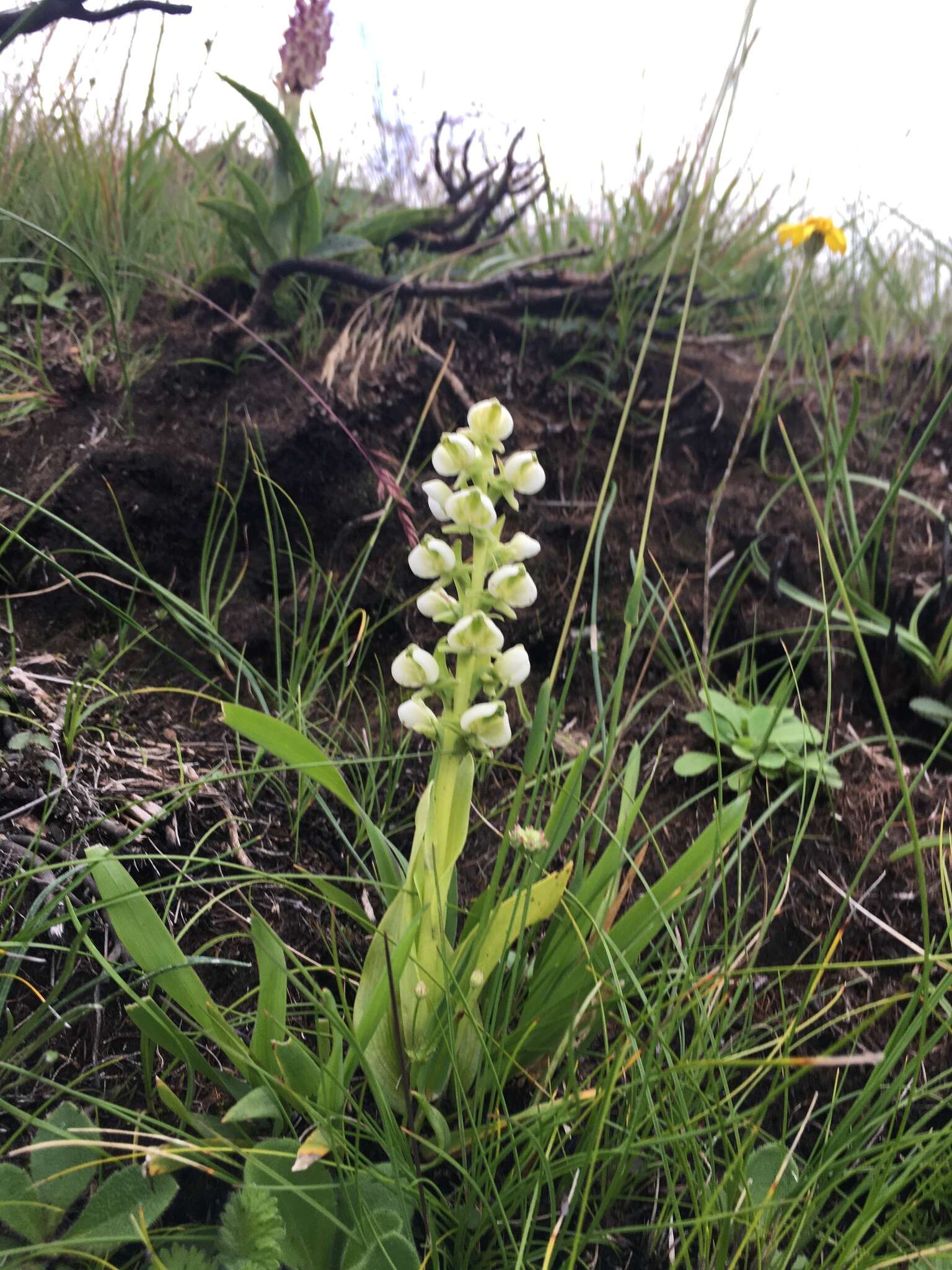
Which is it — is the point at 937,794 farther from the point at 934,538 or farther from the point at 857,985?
the point at 934,538

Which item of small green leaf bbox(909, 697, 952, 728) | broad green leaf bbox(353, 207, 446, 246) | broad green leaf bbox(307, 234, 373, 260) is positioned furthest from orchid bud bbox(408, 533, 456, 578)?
broad green leaf bbox(353, 207, 446, 246)

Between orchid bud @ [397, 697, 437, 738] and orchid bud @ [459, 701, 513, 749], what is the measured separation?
0.12 feet

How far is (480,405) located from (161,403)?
40.7 inches

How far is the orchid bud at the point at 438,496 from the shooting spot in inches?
33.7

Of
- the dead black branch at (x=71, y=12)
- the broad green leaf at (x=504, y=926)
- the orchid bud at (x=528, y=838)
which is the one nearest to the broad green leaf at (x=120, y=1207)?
the broad green leaf at (x=504, y=926)

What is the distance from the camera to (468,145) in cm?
194

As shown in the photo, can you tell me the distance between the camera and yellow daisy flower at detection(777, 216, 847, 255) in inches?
68.9

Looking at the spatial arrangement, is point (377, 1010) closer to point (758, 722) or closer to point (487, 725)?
point (487, 725)

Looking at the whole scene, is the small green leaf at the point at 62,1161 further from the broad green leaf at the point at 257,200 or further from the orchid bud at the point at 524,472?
the broad green leaf at the point at 257,200

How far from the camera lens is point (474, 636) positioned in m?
0.83

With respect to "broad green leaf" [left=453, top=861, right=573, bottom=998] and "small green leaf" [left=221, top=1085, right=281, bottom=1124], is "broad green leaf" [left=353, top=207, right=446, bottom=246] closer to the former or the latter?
"broad green leaf" [left=453, top=861, right=573, bottom=998]

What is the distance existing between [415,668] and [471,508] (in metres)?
0.19

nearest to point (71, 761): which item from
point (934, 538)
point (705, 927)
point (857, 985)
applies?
point (705, 927)

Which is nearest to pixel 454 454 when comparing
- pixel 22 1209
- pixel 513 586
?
pixel 513 586
